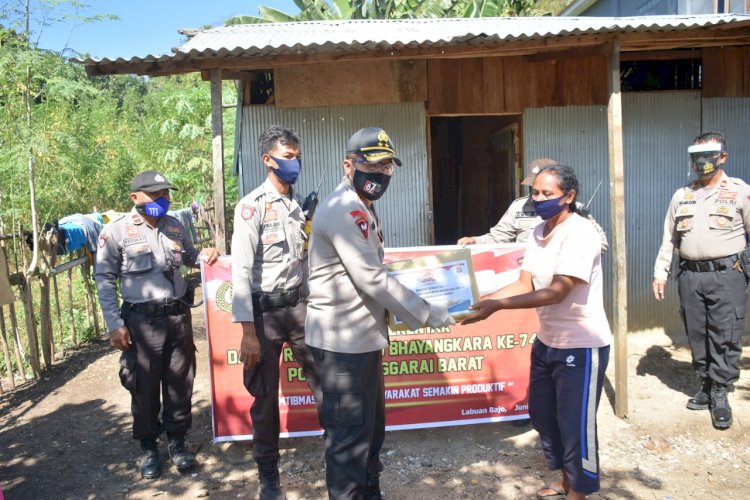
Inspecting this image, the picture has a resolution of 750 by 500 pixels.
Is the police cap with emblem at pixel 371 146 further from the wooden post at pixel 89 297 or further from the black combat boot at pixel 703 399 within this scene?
the wooden post at pixel 89 297

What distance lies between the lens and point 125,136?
1404 centimetres

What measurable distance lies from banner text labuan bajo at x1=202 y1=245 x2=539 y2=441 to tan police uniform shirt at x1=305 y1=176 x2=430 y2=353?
4.49 ft

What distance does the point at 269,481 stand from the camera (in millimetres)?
3469

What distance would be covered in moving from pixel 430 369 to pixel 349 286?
1.77 metres

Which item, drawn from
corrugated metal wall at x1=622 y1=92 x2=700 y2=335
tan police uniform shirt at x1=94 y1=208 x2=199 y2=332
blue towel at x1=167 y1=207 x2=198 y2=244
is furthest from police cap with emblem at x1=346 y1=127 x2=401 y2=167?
blue towel at x1=167 y1=207 x2=198 y2=244

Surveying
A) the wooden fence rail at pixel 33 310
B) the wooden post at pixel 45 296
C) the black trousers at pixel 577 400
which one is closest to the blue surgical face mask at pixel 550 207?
the black trousers at pixel 577 400

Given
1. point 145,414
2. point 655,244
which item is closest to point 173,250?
point 145,414

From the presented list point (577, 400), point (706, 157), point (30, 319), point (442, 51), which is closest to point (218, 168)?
point (442, 51)

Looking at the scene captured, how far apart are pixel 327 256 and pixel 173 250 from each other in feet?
5.30

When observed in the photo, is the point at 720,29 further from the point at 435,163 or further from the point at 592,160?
the point at 435,163

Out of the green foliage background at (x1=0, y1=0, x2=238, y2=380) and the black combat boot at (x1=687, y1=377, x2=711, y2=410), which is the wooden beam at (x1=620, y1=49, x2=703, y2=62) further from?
the green foliage background at (x1=0, y1=0, x2=238, y2=380)

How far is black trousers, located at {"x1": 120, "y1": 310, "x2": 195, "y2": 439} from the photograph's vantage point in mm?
3740

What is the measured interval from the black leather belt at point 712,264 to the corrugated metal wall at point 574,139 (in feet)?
5.15

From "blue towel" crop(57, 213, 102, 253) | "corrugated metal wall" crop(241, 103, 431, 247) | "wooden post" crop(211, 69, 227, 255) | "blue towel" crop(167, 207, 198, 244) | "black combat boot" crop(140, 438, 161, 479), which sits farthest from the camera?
"blue towel" crop(167, 207, 198, 244)
